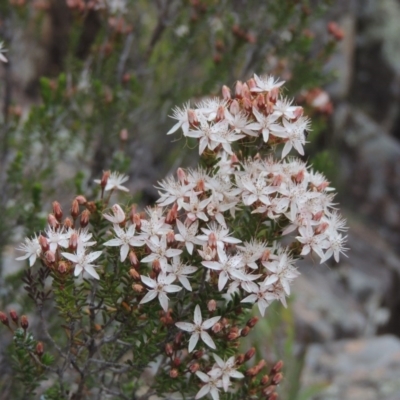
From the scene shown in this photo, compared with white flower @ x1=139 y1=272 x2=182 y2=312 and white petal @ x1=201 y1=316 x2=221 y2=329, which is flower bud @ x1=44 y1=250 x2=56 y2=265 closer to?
white flower @ x1=139 y1=272 x2=182 y2=312

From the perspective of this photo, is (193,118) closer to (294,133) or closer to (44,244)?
(294,133)

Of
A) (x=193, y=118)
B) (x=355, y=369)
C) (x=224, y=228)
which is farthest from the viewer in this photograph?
(x=355, y=369)

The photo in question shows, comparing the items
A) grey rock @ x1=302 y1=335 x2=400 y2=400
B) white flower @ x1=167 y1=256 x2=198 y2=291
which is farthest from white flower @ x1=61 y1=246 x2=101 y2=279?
grey rock @ x1=302 y1=335 x2=400 y2=400

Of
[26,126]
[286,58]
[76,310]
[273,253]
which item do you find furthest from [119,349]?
[286,58]

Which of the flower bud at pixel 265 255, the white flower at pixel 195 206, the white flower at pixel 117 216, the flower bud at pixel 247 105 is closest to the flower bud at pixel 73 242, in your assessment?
the white flower at pixel 117 216

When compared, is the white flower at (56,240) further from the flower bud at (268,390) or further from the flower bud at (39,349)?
the flower bud at (268,390)

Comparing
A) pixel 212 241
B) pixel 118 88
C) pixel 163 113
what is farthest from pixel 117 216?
pixel 163 113

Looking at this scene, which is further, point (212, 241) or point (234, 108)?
point (234, 108)
